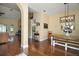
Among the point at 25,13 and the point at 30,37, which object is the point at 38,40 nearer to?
the point at 30,37

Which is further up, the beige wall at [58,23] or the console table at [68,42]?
the beige wall at [58,23]

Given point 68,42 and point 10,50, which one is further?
point 68,42

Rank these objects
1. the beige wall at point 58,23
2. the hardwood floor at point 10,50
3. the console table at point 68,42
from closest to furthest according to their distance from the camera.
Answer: the hardwood floor at point 10,50
the beige wall at point 58,23
the console table at point 68,42

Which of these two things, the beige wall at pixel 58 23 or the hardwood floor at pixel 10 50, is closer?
the hardwood floor at pixel 10 50

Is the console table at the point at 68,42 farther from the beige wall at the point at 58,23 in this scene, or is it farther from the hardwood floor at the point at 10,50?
the hardwood floor at the point at 10,50

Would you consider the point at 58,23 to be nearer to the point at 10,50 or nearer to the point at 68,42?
the point at 68,42

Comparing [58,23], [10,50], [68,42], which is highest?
[58,23]

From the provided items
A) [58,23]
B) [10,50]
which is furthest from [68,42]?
[10,50]

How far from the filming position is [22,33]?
373 cm

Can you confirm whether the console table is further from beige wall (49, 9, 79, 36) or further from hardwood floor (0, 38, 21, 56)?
hardwood floor (0, 38, 21, 56)

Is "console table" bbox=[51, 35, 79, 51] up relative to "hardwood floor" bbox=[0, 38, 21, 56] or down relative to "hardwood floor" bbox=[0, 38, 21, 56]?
up

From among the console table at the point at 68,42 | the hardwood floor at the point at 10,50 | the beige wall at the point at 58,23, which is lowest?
the hardwood floor at the point at 10,50

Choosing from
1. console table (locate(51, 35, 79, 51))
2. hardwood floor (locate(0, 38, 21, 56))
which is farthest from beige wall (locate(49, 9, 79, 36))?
hardwood floor (locate(0, 38, 21, 56))

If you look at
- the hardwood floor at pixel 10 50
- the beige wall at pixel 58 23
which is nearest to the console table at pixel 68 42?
the beige wall at pixel 58 23
